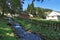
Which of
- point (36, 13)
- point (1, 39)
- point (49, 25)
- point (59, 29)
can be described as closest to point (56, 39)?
point (1, 39)

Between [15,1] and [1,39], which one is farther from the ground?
[15,1]

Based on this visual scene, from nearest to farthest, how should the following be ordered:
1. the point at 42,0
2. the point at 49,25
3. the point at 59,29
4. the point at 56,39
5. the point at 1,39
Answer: the point at 42,0, the point at 1,39, the point at 56,39, the point at 59,29, the point at 49,25

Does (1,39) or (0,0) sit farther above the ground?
(0,0)

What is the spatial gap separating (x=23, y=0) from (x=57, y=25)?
17806 mm

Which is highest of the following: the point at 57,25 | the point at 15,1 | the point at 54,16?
the point at 15,1

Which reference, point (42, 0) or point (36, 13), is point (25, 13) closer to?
point (36, 13)

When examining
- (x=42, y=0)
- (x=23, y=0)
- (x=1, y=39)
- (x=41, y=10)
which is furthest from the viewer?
(x=41, y=10)

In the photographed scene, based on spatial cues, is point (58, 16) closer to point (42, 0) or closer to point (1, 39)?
point (1, 39)

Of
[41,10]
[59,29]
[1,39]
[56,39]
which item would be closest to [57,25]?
[59,29]

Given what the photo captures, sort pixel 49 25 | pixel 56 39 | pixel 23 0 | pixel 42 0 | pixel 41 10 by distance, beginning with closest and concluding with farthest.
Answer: pixel 42 0
pixel 23 0
pixel 56 39
pixel 49 25
pixel 41 10

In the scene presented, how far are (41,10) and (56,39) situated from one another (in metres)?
46.1

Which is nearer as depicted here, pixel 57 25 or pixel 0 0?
pixel 0 0

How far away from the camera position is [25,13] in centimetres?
6638

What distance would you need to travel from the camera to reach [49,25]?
94.5ft
